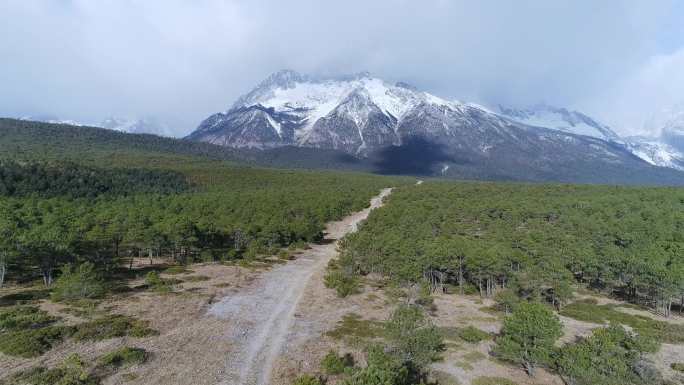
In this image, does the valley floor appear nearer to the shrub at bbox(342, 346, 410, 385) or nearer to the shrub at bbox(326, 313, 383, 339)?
the shrub at bbox(326, 313, 383, 339)

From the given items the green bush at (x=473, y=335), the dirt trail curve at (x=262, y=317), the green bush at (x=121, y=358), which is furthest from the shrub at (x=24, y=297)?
the green bush at (x=473, y=335)

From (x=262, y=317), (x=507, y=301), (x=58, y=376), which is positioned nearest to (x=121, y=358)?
(x=58, y=376)

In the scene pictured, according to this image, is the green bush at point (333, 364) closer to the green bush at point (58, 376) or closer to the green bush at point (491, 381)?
the green bush at point (491, 381)

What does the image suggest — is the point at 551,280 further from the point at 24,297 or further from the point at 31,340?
the point at 24,297

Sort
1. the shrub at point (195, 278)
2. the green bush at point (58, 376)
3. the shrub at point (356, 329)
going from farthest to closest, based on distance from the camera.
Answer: the shrub at point (195, 278)
the shrub at point (356, 329)
the green bush at point (58, 376)

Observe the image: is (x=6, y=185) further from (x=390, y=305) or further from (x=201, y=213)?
(x=390, y=305)

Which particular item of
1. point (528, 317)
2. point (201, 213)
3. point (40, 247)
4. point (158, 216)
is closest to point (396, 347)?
point (528, 317)
